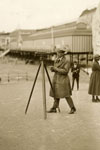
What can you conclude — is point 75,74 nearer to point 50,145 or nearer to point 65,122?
point 65,122

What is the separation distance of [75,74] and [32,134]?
9.38m

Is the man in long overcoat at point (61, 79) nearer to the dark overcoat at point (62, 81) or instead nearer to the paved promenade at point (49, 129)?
the dark overcoat at point (62, 81)

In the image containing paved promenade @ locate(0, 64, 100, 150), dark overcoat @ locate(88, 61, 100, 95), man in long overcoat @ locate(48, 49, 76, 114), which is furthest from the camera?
dark overcoat @ locate(88, 61, 100, 95)

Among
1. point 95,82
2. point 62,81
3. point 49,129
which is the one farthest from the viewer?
point 95,82

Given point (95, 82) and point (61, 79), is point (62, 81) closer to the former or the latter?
point (61, 79)

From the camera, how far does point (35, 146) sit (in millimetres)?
5453

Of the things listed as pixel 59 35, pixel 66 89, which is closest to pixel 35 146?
pixel 66 89

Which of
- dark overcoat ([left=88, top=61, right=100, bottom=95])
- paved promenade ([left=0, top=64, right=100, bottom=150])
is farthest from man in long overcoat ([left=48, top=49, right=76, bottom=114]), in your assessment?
dark overcoat ([left=88, top=61, right=100, bottom=95])

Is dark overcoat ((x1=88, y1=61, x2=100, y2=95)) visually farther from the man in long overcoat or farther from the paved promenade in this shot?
the man in long overcoat

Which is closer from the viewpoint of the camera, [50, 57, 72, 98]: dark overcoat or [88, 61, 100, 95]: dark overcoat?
[50, 57, 72, 98]: dark overcoat

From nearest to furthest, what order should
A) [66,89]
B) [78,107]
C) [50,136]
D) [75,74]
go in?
[50,136], [66,89], [78,107], [75,74]

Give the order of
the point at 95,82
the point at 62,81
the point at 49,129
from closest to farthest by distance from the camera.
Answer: the point at 49,129, the point at 62,81, the point at 95,82

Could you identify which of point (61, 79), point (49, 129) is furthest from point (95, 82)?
point (49, 129)

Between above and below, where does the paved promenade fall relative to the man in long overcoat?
below
